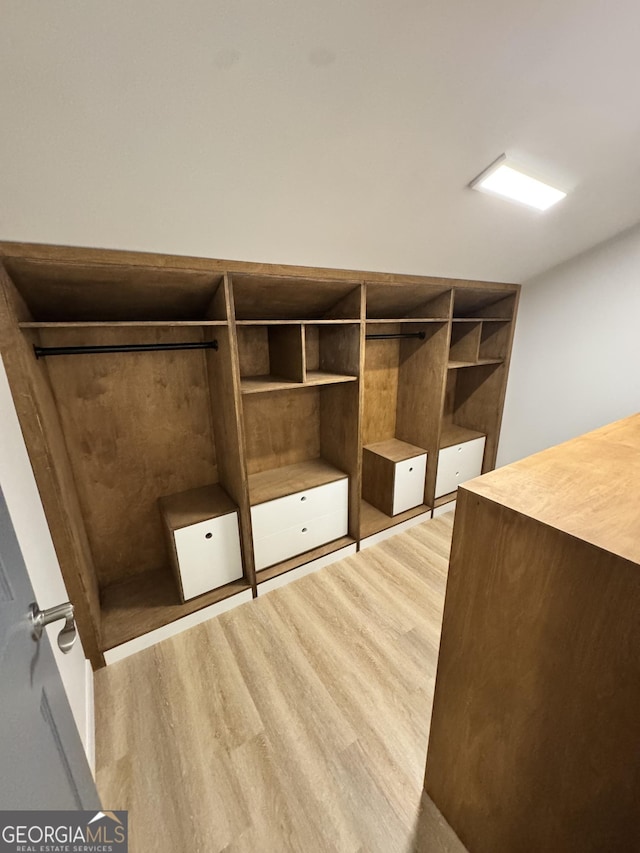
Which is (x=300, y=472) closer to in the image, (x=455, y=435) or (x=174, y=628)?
(x=174, y=628)

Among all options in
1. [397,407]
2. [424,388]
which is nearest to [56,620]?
[424,388]

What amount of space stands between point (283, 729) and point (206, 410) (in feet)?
5.33

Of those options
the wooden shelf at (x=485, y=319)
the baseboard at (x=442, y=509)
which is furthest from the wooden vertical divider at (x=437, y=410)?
the wooden shelf at (x=485, y=319)

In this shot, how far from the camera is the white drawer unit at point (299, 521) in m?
2.07

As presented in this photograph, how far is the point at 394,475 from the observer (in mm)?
2566

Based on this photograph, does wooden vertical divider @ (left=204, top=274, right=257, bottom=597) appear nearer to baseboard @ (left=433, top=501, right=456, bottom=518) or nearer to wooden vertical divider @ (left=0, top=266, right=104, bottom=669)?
wooden vertical divider @ (left=0, top=266, right=104, bottom=669)

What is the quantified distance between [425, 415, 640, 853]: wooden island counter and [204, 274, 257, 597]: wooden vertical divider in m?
1.19

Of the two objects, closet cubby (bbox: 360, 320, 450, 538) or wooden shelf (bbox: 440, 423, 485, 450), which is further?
wooden shelf (bbox: 440, 423, 485, 450)

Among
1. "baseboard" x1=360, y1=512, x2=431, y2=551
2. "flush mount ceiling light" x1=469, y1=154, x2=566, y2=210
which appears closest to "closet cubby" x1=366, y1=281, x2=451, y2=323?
"flush mount ceiling light" x1=469, y1=154, x2=566, y2=210

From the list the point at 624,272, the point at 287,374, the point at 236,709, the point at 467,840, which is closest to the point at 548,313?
the point at 624,272

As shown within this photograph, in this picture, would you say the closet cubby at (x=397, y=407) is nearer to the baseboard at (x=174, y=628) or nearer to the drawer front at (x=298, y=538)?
the drawer front at (x=298, y=538)

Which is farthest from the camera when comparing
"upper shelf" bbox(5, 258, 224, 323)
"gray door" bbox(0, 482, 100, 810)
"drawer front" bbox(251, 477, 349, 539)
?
"drawer front" bbox(251, 477, 349, 539)

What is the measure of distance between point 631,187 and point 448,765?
2705mm

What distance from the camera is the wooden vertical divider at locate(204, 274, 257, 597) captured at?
5.30 feet
